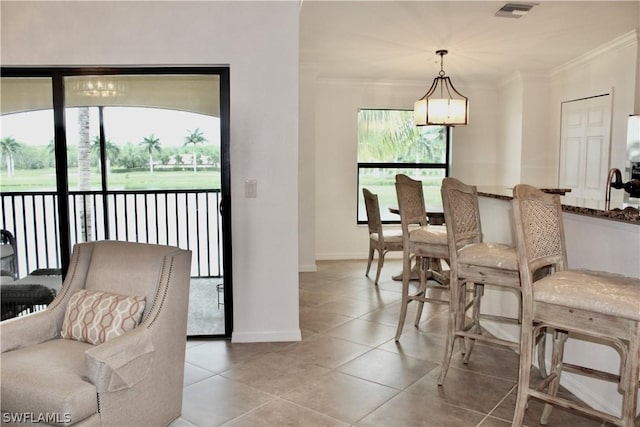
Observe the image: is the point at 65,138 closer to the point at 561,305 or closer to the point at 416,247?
the point at 416,247

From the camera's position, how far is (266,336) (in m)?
3.78

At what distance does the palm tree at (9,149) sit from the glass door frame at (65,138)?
0.34 meters

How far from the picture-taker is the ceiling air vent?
395 centimetres

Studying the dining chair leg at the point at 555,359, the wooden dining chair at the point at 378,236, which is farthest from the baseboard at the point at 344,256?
the dining chair leg at the point at 555,359

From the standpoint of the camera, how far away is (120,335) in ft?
7.72

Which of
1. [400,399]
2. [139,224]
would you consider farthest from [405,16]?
[400,399]

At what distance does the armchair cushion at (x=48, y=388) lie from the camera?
6.60 ft

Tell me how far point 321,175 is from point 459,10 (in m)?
3.37

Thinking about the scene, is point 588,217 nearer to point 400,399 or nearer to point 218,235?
point 400,399

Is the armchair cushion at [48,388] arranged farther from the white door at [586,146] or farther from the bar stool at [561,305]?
the white door at [586,146]

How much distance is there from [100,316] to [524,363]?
2.00 meters

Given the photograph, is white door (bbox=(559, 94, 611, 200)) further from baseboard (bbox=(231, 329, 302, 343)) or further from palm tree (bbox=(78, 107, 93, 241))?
palm tree (bbox=(78, 107, 93, 241))

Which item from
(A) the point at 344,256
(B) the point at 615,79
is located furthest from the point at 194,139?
(B) the point at 615,79

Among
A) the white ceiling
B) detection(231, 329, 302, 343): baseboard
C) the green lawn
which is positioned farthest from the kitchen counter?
the green lawn
